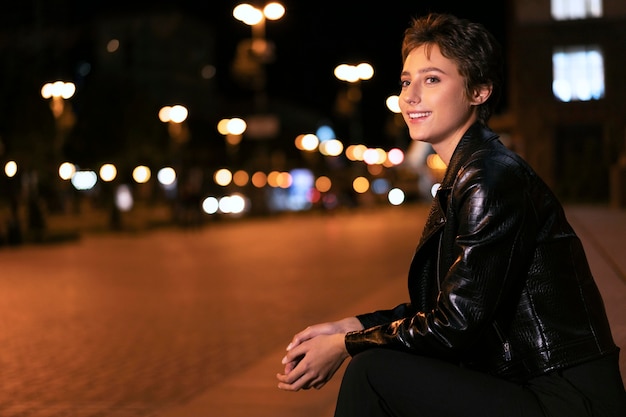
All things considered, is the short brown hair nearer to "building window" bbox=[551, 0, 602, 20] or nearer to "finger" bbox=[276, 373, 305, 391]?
"finger" bbox=[276, 373, 305, 391]

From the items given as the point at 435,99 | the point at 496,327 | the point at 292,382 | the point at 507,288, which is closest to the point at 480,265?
the point at 507,288

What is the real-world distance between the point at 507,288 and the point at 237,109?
340ft

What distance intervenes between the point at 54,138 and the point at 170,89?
56979 mm

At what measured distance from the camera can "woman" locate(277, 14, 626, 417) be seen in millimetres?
2613

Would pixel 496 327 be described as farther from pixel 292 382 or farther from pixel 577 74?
pixel 577 74

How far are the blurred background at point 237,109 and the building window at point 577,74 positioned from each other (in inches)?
1.9

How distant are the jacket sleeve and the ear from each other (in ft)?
1.12

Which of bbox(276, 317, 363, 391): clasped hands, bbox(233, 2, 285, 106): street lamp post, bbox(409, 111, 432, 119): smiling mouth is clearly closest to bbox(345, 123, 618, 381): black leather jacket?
bbox(276, 317, 363, 391): clasped hands

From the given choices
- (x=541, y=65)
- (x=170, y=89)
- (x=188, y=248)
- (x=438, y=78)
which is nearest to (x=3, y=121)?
(x=188, y=248)

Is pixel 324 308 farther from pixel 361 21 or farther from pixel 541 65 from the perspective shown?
pixel 361 21

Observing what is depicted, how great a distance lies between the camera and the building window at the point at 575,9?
27.7ft

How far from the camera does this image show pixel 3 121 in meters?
28.9

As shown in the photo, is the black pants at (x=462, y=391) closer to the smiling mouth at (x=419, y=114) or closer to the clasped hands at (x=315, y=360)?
the clasped hands at (x=315, y=360)

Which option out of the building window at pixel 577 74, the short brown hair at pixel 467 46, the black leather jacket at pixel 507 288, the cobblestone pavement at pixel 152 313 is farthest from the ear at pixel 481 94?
→ the building window at pixel 577 74
